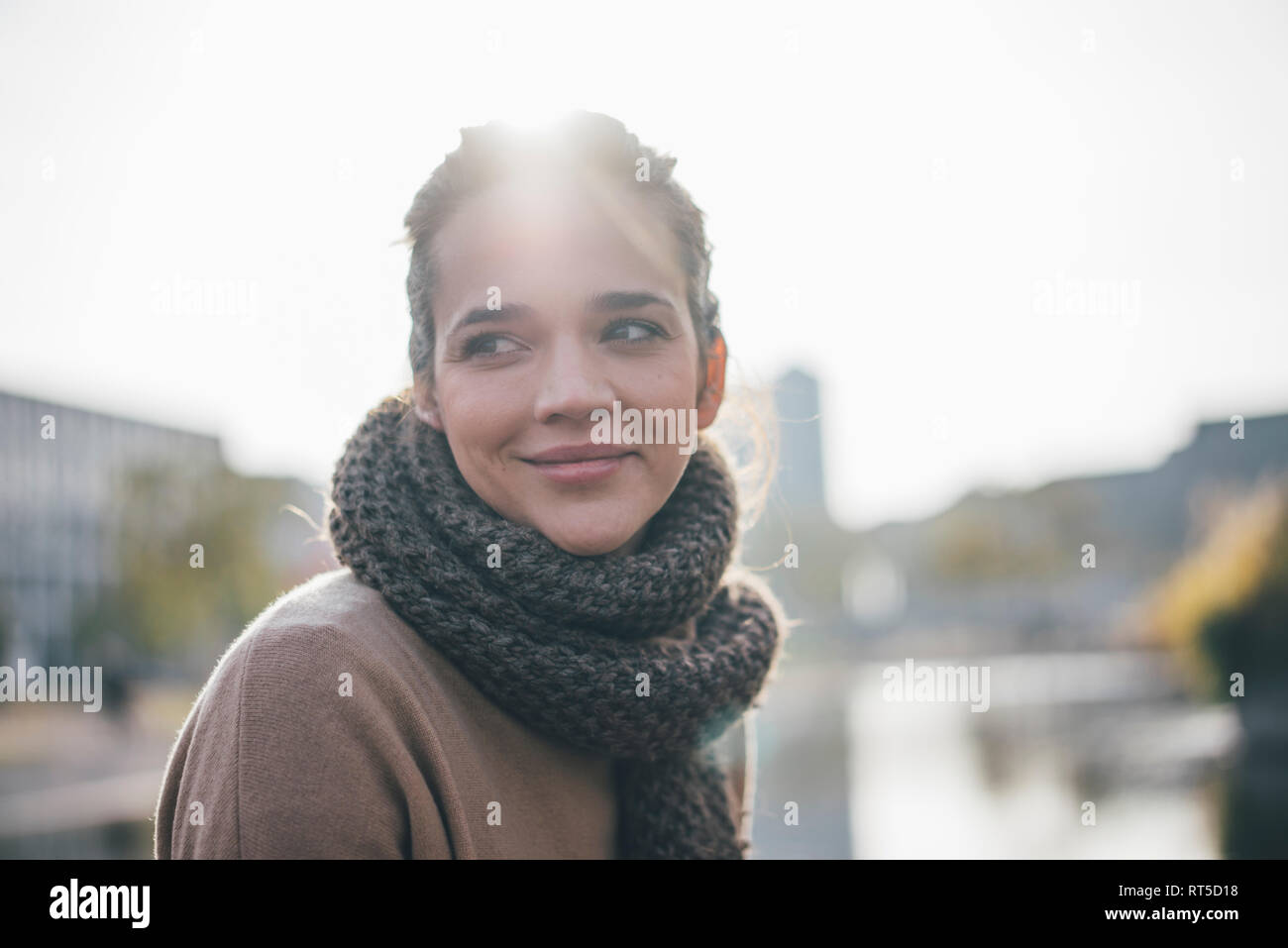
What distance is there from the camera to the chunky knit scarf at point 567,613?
5.60 ft

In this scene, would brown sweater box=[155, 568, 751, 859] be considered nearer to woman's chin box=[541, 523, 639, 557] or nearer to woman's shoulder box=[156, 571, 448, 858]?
woman's shoulder box=[156, 571, 448, 858]

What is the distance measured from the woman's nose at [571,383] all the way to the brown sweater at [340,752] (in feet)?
1.58

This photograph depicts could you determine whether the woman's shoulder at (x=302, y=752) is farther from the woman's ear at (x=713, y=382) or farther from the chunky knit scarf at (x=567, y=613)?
the woman's ear at (x=713, y=382)

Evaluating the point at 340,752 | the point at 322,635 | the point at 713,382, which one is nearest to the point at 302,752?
the point at 340,752

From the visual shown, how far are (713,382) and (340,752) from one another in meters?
1.24

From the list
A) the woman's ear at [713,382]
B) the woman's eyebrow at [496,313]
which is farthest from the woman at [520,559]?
the woman's ear at [713,382]

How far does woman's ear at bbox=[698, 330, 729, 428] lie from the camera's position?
223 cm

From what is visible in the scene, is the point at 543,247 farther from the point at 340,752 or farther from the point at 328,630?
the point at 340,752

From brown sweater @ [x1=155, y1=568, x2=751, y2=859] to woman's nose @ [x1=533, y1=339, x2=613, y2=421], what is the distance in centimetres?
48

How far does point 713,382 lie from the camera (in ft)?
7.43

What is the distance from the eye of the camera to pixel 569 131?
6.40ft

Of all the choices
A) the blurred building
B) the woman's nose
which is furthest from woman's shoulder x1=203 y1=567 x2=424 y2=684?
the blurred building

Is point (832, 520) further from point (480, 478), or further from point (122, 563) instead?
point (480, 478)
